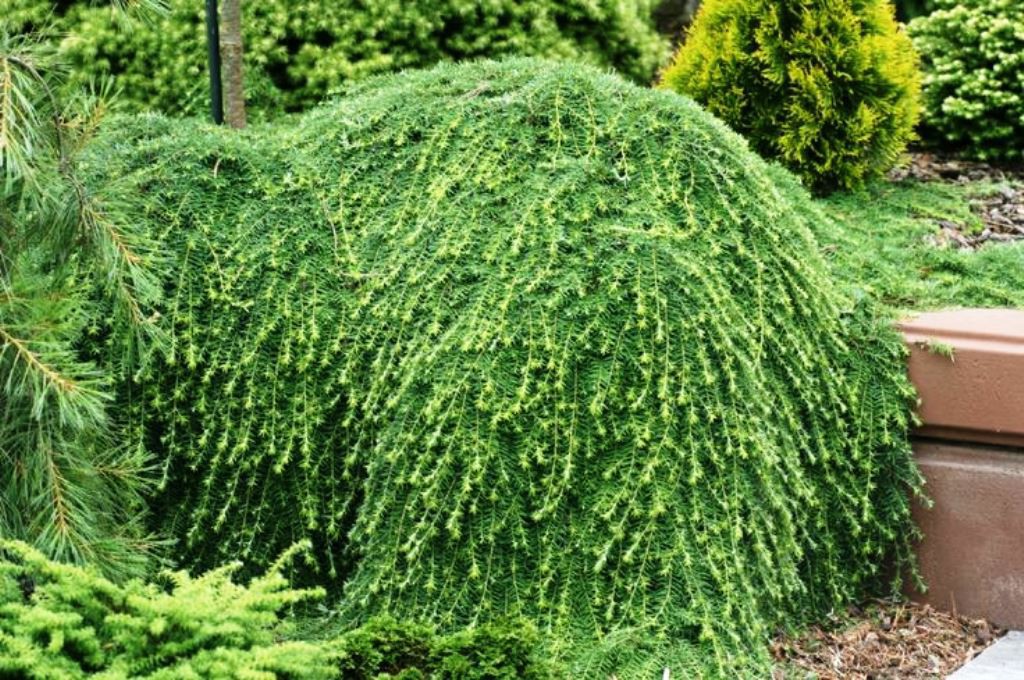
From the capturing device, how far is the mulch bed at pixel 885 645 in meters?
3.59

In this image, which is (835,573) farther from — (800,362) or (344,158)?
(344,158)

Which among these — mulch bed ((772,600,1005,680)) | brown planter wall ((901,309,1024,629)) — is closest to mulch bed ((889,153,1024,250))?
brown planter wall ((901,309,1024,629))

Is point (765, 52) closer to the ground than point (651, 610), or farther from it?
farther from it

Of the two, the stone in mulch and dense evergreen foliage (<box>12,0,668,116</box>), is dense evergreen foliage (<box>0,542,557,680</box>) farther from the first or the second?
dense evergreen foliage (<box>12,0,668,116</box>)

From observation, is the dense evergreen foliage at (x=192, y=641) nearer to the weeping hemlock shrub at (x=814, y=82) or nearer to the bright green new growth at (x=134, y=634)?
the bright green new growth at (x=134, y=634)

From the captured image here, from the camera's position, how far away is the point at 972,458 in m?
3.91

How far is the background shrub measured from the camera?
5.82 meters

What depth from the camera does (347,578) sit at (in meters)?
3.59

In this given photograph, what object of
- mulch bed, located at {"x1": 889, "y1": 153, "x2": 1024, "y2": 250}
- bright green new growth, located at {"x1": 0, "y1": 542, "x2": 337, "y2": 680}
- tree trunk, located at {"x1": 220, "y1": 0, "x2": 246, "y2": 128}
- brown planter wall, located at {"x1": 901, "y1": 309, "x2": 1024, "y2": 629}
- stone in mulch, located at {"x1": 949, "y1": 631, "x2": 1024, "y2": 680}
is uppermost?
tree trunk, located at {"x1": 220, "y1": 0, "x2": 246, "y2": 128}

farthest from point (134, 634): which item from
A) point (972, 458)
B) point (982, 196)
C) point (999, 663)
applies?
point (982, 196)

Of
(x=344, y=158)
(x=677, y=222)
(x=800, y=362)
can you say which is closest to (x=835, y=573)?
(x=800, y=362)

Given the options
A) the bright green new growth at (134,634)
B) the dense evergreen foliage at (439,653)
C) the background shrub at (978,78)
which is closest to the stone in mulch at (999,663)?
the dense evergreen foliage at (439,653)

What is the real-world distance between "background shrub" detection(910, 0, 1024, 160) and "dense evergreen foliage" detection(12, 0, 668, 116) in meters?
1.97

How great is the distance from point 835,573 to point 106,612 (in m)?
2.24
